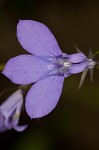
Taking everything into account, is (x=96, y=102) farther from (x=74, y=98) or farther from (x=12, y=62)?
(x=12, y=62)

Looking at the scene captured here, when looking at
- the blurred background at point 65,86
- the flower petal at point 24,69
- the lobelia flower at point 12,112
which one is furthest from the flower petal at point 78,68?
the blurred background at point 65,86

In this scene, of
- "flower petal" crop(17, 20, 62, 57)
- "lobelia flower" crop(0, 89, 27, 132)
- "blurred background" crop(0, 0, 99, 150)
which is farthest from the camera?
"blurred background" crop(0, 0, 99, 150)

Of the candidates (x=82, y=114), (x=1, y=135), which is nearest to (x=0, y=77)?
(x=1, y=135)

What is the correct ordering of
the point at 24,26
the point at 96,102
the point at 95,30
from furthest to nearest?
the point at 95,30 < the point at 96,102 < the point at 24,26

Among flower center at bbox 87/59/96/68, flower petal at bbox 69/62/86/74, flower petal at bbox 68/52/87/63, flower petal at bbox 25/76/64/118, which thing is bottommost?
flower petal at bbox 25/76/64/118

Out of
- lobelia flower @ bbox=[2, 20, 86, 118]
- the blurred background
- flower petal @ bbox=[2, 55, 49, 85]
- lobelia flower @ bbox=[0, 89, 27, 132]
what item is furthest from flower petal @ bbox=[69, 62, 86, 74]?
the blurred background

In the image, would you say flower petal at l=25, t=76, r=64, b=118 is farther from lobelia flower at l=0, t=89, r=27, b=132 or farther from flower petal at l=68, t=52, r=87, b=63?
lobelia flower at l=0, t=89, r=27, b=132

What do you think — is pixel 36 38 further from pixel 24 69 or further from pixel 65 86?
pixel 65 86
